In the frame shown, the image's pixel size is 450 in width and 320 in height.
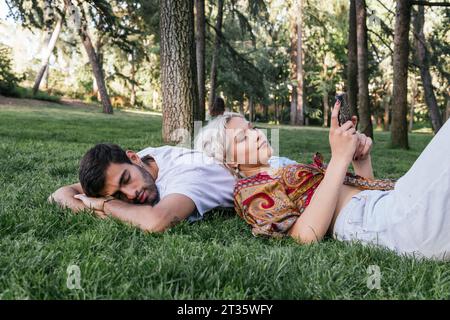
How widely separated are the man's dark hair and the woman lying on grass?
2.07ft

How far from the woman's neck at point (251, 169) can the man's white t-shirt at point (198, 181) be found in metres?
0.10

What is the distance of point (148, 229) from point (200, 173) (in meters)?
0.51

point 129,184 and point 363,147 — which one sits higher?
point 363,147

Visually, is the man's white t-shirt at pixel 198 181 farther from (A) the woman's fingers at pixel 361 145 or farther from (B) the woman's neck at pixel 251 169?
(A) the woman's fingers at pixel 361 145

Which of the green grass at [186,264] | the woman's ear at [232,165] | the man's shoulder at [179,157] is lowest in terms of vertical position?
the green grass at [186,264]

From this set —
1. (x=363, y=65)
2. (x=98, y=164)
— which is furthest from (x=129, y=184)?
(x=363, y=65)

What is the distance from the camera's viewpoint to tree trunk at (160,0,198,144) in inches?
269

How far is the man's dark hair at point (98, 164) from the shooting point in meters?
2.72

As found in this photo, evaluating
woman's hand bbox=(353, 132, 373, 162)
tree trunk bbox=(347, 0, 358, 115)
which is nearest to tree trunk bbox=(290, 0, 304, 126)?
tree trunk bbox=(347, 0, 358, 115)

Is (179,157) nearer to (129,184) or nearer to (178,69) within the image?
(129,184)

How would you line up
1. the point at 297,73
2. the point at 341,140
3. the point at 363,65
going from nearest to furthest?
the point at 341,140 < the point at 363,65 < the point at 297,73

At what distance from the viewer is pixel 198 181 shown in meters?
2.83

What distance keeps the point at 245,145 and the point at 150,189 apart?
68cm

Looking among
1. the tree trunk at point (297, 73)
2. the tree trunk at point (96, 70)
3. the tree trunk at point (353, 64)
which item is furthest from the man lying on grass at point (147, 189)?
the tree trunk at point (297, 73)
